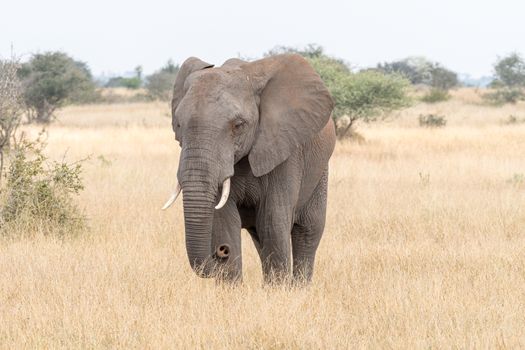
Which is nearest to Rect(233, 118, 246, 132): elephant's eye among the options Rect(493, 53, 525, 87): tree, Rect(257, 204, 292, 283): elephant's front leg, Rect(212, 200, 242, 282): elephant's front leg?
Rect(212, 200, 242, 282): elephant's front leg

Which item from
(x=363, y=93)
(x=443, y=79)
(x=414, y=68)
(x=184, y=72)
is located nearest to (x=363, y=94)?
(x=363, y=93)

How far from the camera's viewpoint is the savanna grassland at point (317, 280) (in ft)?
16.7

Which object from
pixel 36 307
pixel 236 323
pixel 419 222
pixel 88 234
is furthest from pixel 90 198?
pixel 236 323

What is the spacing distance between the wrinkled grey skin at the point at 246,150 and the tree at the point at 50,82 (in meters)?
29.4

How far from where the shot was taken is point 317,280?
704 cm

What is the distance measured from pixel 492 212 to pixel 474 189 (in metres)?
2.48

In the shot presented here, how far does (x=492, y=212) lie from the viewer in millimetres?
10164

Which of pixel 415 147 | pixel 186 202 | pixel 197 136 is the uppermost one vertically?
pixel 197 136

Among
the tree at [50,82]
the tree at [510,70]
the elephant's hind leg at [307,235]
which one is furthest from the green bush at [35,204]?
the tree at [510,70]

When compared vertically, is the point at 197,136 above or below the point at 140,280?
above

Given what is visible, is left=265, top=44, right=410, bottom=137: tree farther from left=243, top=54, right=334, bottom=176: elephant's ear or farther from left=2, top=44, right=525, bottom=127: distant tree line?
left=243, top=54, right=334, bottom=176: elephant's ear

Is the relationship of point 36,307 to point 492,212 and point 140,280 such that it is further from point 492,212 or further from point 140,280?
point 492,212

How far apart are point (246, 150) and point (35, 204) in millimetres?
4261

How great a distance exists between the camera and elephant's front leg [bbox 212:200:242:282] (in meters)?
5.78
